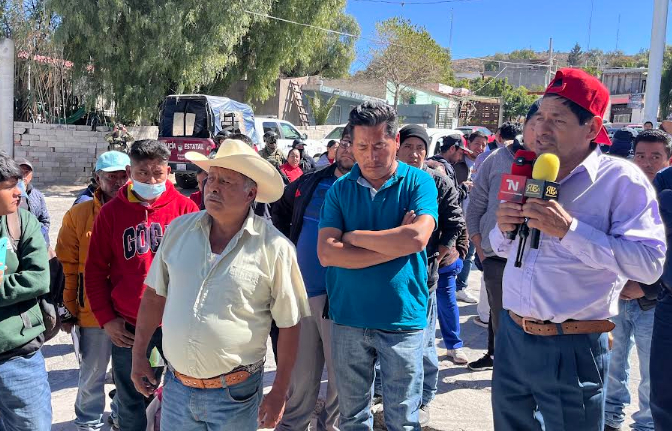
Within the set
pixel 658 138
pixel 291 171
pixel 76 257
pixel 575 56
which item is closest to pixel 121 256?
pixel 76 257

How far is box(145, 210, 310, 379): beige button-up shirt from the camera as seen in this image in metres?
2.39

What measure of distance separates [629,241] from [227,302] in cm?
169

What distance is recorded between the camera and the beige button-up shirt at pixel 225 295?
2.39m

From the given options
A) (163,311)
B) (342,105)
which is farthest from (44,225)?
(342,105)

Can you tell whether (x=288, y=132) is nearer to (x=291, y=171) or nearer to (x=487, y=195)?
(x=291, y=171)

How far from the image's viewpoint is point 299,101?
2747 centimetres

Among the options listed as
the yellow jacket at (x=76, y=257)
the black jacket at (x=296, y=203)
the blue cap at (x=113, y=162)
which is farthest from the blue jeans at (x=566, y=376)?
the blue cap at (x=113, y=162)

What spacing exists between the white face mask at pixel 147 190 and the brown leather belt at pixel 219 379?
1.26m

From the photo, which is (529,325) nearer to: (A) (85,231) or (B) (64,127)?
(A) (85,231)

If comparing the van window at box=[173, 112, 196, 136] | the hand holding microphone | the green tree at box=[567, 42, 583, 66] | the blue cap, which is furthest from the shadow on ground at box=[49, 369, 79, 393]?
the green tree at box=[567, 42, 583, 66]

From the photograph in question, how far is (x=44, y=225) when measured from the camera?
544cm

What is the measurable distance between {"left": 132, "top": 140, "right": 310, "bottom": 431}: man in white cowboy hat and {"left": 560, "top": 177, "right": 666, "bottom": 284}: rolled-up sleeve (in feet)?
4.13

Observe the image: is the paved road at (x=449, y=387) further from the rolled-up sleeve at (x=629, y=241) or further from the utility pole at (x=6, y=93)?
the utility pole at (x=6, y=93)

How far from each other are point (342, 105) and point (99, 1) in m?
18.0
